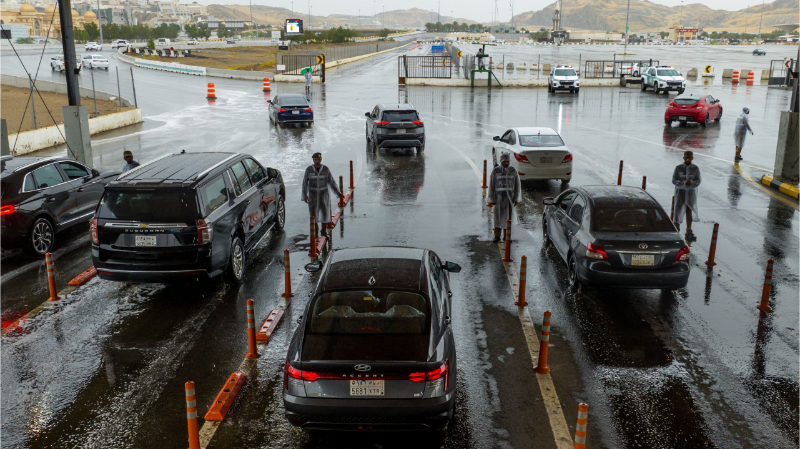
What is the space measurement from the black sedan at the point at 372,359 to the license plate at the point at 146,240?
3684 mm

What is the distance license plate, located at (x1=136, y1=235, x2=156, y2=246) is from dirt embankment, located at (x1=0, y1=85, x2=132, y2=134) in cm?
2059

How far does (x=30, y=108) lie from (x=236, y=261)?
29391mm

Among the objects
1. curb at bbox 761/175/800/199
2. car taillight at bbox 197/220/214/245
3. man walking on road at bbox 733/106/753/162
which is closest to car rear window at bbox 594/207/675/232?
car taillight at bbox 197/220/214/245

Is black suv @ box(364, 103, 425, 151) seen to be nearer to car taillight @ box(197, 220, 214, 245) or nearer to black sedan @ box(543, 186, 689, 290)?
black sedan @ box(543, 186, 689, 290)

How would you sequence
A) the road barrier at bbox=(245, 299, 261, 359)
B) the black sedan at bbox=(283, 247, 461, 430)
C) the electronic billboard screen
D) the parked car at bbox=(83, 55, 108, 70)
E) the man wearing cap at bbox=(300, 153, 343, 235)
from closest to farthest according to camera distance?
1. the black sedan at bbox=(283, 247, 461, 430)
2. the road barrier at bbox=(245, 299, 261, 359)
3. the man wearing cap at bbox=(300, 153, 343, 235)
4. the parked car at bbox=(83, 55, 108, 70)
5. the electronic billboard screen

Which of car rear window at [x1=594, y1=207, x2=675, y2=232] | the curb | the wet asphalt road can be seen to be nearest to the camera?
the wet asphalt road

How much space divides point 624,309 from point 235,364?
17.3 ft

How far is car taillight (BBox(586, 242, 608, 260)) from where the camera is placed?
881 centimetres

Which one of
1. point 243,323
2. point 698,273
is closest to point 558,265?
point 698,273

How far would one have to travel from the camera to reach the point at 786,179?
1677 centimetres

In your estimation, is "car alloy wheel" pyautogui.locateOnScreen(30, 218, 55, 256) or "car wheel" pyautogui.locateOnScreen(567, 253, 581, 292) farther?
"car alloy wheel" pyautogui.locateOnScreen(30, 218, 55, 256)

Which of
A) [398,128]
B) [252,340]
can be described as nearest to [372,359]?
[252,340]

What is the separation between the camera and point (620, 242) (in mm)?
8883

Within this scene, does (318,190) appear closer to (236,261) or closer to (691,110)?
(236,261)
